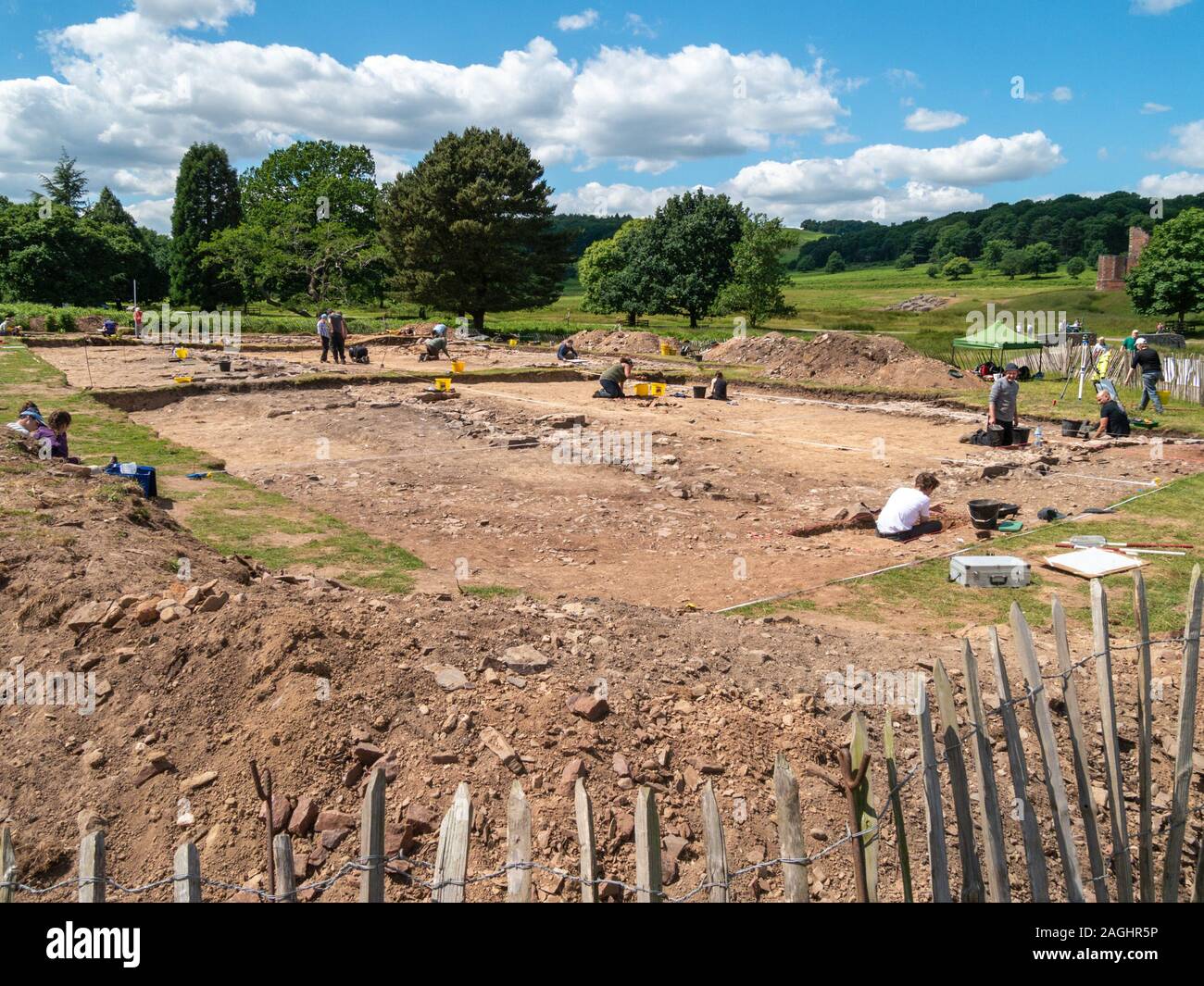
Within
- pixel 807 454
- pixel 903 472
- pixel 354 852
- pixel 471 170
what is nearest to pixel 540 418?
pixel 807 454

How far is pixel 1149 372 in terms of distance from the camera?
→ 67.9ft

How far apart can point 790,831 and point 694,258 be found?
2222 inches

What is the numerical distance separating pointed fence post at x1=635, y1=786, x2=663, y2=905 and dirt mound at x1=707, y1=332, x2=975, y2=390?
27.3 metres

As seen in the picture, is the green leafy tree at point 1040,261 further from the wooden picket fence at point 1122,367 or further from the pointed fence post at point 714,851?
the pointed fence post at point 714,851

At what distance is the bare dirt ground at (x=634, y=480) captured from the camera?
10469 millimetres

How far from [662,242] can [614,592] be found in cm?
5165

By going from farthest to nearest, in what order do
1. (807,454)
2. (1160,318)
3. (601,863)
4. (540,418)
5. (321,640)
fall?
1. (1160,318)
2. (540,418)
3. (807,454)
4. (321,640)
5. (601,863)

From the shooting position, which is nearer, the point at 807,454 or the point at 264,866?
the point at 264,866

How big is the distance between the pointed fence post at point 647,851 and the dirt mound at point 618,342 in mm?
37487

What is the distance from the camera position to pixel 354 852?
4215 millimetres

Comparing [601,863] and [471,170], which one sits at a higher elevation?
[471,170]

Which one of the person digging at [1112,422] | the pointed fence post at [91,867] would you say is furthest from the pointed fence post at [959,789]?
the person digging at [1112,422]
